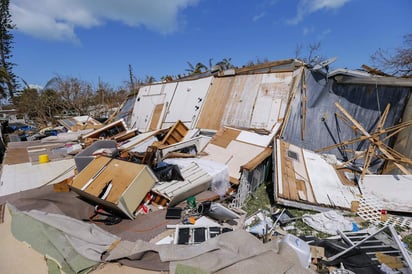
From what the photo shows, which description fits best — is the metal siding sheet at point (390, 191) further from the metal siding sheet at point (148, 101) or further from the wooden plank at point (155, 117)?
the wooden plank at point (155, 117)

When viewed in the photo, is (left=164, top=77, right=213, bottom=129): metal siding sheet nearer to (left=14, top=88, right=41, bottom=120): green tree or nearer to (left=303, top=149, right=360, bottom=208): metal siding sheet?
(left=303, top=149, right=360, bottom=208): metal siding sheet

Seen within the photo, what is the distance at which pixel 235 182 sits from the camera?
430 centimetres

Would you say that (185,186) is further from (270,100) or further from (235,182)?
(270,100)

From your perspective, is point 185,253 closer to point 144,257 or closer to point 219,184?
point 144,257

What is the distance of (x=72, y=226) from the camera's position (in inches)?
104

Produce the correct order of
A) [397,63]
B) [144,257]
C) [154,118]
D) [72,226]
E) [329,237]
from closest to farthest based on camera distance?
[144,257] < [72,226] < [329,237] < [154,118] < [397,63]

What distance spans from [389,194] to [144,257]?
487 cm

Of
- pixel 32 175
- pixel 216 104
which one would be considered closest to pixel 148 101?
pixel 216 104

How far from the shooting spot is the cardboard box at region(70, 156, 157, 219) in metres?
3.18

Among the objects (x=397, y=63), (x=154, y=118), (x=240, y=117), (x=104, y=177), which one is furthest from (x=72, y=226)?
(x=397, y=63)

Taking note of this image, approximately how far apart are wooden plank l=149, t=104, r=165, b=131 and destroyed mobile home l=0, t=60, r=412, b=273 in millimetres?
97

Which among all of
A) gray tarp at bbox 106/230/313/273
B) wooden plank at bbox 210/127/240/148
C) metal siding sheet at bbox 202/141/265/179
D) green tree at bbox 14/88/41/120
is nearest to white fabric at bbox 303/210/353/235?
gray tarp at bbox 106/230/313/273

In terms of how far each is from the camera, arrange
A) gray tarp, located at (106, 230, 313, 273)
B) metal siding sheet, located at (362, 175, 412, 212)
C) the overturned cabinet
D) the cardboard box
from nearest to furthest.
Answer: gray tarp, located at (106, 230, 313, 273) < the cardboard box < the overturned cabinet < metal siding sheet, located at (362, 175, 412, 212)

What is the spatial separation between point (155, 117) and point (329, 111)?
6.59 meters
